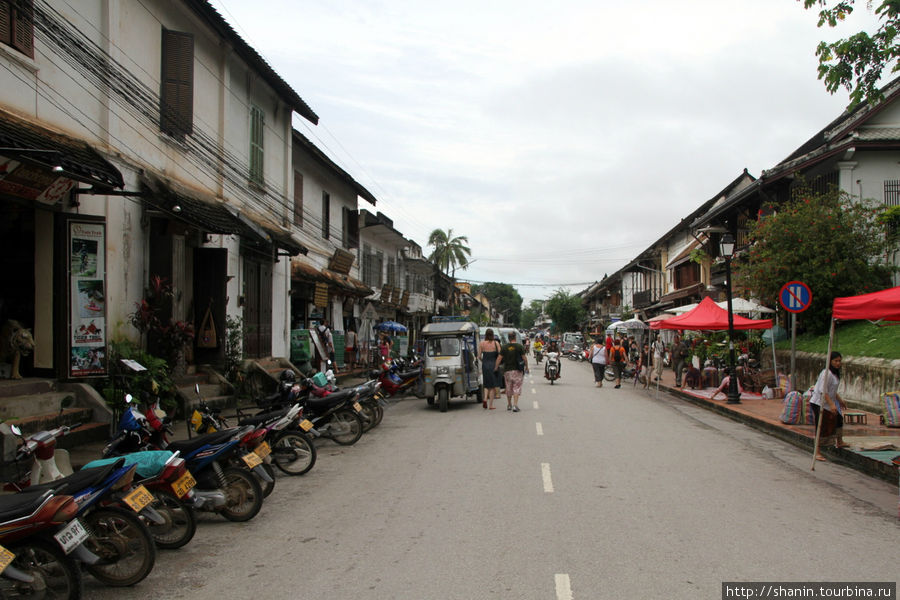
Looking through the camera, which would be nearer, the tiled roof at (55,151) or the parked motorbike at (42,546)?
the parked motorbike at (42,546)

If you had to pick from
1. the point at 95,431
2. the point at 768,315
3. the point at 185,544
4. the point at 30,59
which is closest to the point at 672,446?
the point at 185,544

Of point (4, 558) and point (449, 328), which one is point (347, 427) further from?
point (4, 558)

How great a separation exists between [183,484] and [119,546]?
37.5 inches

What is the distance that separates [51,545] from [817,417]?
10.4 m

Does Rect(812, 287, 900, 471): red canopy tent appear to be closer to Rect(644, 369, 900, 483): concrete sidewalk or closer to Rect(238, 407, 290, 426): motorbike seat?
Rect(644, 369, 900, 483): concrete sidewalk

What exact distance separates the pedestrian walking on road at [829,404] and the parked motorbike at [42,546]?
9705 mm

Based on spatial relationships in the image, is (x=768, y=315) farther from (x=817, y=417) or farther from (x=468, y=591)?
(x=468, y=591)

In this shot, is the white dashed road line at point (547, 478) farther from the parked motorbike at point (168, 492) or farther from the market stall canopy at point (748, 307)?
the market stall canopy at point (748, 307)

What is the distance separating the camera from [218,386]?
15.0m

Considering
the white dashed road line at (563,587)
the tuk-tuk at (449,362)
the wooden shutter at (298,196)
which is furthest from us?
the wooden shutter at (298,196)

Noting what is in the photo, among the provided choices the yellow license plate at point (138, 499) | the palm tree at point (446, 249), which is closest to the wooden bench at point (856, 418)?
the yellow license plate at point (138, 499)

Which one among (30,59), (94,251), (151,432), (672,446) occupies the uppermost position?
(30,59)

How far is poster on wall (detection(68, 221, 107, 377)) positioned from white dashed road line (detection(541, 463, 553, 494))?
23.1ft

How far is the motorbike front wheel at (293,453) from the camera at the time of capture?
922cm
